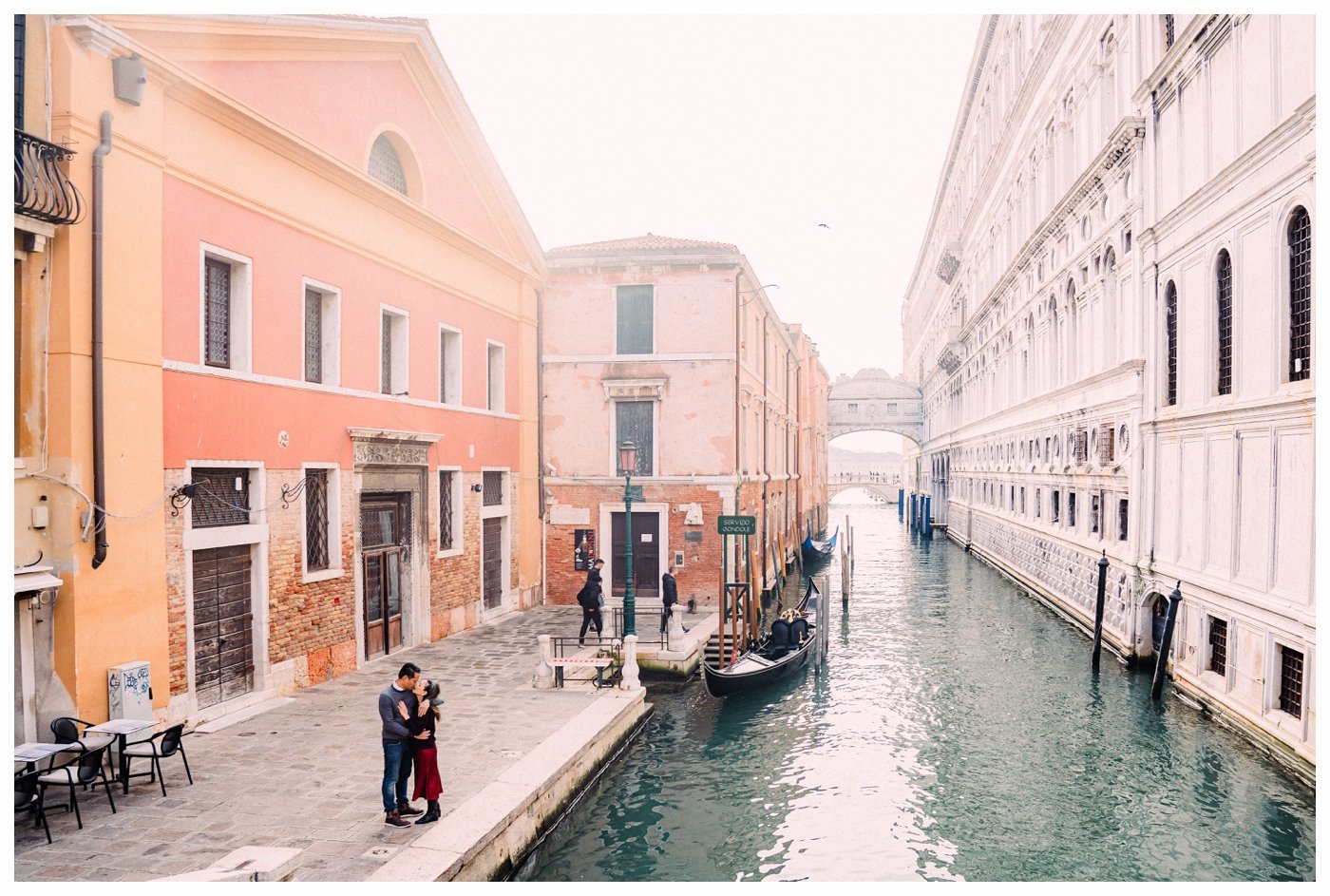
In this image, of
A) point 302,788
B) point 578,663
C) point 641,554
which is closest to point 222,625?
point 302,788

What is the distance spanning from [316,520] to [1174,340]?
12.5 meters

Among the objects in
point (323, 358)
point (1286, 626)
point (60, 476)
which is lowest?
point (1286, 626)

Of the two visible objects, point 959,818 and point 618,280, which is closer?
point 959,818

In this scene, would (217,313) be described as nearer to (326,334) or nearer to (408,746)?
(326,334)

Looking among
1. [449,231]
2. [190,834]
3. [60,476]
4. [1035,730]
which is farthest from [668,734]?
[449,231]

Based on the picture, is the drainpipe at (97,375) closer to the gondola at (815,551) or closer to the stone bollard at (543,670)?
the stone bollard at (543,670)

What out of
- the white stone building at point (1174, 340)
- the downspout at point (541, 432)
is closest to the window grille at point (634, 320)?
the downspout at point (541, 432)

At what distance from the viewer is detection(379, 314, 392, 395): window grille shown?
546 inches

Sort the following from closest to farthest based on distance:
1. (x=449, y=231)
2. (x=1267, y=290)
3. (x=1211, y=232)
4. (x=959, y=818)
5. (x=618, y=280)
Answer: (x=959, y=818), (x=1267, y=290), (x=1211, y=232), (x=449, y=231), (x=618, y=280)

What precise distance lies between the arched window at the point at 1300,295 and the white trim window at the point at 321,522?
11332 mm

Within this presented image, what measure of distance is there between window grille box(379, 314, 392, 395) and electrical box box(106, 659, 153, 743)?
5.83 metres

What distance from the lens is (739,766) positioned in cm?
1107
